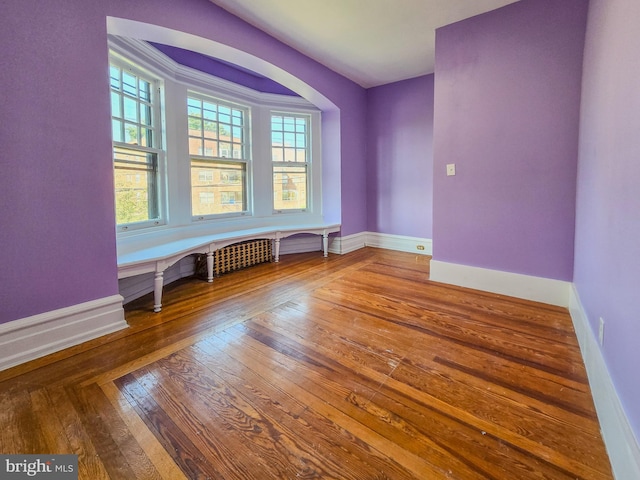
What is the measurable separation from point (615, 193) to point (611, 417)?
36.4 inches

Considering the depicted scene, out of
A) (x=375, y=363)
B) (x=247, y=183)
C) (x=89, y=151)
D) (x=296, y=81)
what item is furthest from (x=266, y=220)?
(x=375, y=363)

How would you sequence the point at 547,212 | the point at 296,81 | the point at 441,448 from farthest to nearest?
the point at 296,81 → the point at 547,212 → the point at 441,448

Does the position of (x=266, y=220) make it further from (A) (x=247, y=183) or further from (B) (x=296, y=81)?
(B) (x=296, y=81)

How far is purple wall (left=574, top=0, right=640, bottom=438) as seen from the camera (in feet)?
3.57

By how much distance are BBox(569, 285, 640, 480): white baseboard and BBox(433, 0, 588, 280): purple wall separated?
1171 mm

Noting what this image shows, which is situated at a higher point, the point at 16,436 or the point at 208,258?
the point at 208,258

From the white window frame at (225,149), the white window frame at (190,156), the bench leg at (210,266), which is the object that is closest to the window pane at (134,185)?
the white window frame at (190,156)

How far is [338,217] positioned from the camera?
16.0 feet

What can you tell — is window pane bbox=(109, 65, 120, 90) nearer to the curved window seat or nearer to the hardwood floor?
the curved window seat

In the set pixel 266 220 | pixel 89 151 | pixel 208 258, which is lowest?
pixel 208 258

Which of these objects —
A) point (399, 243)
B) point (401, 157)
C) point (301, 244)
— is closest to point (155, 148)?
point (301, 244)

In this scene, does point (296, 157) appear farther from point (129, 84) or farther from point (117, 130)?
point (117, 130)

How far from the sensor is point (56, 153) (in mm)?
1954

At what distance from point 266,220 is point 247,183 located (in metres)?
0.62
